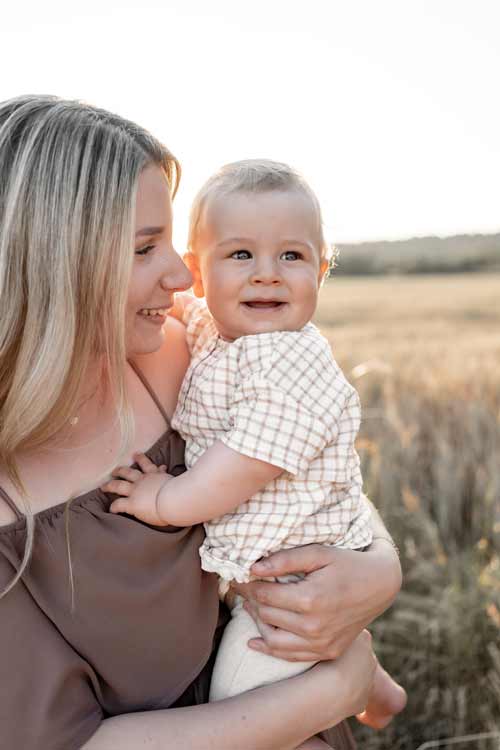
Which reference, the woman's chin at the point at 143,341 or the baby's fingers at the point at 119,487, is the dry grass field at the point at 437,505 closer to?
the woman's chin at the point at 143,341

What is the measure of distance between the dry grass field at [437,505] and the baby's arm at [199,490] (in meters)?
1.44

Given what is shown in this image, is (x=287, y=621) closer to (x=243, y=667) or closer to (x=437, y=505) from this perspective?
(x=243, y=667)

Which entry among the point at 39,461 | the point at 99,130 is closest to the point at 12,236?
the point at 99,130

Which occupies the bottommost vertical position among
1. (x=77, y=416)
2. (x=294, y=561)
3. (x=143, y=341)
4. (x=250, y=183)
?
(x=294, y=561)

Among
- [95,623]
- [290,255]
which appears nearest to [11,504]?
[95,623]

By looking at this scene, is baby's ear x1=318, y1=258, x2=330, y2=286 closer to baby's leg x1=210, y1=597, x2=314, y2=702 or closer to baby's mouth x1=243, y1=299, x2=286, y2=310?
baby's mouth x1=243, y1=299, x2=286, y2=310

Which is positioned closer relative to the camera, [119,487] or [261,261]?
[119,487]

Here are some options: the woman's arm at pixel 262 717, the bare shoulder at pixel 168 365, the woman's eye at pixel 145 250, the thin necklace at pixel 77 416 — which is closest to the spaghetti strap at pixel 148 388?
the bare shoulder at pixel 168 365

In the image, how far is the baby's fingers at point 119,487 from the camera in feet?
6.11

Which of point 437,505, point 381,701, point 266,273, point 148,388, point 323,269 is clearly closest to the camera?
point 266,273

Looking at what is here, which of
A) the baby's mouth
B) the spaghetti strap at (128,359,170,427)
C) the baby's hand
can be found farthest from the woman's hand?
the baby's mouth

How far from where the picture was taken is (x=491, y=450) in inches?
161

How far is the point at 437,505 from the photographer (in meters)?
4.18

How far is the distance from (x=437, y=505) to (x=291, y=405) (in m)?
2.52
